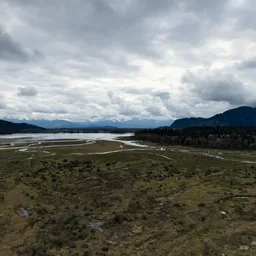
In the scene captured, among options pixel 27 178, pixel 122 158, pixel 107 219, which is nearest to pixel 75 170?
pixel 27 178

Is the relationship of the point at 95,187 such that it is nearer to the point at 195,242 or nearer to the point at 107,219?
the point at 107,219

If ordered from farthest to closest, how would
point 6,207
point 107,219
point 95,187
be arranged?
point 95,187
point 6,207
point 107,219

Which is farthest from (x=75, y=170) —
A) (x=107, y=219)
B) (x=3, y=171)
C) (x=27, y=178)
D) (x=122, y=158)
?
(x=107, y=219)

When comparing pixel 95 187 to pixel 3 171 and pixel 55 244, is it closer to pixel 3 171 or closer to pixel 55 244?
pixel 55 244

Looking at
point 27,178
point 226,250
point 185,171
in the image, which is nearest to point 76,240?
point 226,250

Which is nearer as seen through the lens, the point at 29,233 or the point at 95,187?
the point at 29,233

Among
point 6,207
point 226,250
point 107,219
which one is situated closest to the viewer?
point 226,250

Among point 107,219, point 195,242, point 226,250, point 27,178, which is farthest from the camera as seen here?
point 27,178

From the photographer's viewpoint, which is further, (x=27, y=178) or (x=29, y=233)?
(x=27, y=178)

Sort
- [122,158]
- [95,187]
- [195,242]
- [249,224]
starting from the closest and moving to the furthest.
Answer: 1. [195,242]
2. [249,224]
3. [95,187]
4. [122,158]
